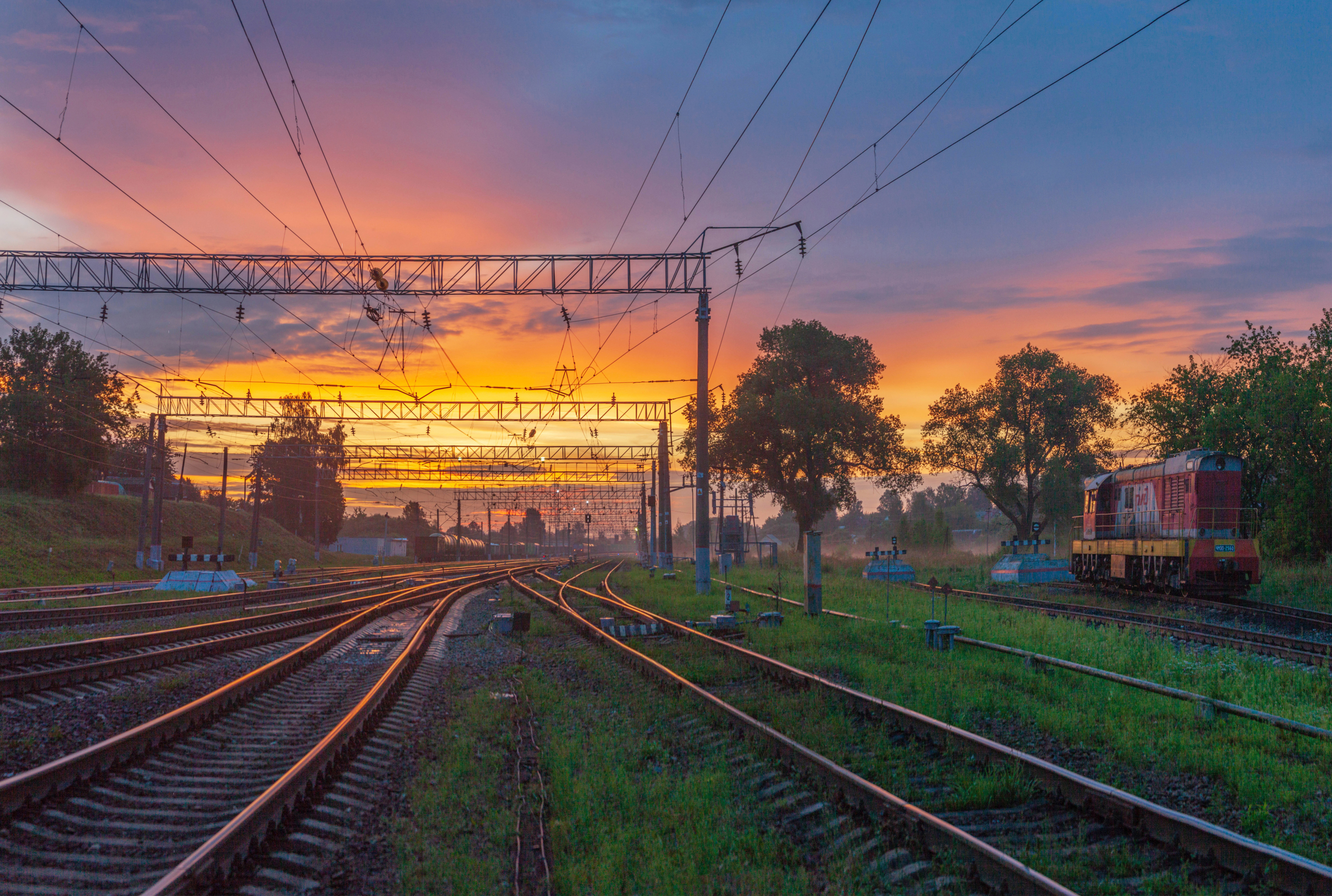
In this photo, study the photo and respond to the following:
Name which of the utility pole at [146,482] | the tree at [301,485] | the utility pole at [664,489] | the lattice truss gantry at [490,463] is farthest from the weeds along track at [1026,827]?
the tree at [301,485]

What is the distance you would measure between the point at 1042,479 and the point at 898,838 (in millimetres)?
56490

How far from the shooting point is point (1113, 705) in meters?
10.1

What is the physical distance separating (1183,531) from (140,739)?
84.3 feet

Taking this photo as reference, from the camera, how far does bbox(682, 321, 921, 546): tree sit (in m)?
57.0

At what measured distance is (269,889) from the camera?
5234mm

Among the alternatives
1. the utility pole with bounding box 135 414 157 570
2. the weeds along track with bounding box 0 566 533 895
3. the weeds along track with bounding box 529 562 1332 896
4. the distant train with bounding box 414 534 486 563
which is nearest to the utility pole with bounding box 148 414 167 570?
the utility pole with bounding box 135 414 157 570

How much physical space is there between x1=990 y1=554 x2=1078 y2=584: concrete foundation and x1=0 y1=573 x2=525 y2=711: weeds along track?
2547 cm

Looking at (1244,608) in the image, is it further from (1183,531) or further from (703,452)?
(703,452)

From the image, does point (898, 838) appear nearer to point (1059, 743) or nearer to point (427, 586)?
point (1059, 743)

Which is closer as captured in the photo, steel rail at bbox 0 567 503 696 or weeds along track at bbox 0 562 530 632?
steel rail at bbox 0 567 503 696

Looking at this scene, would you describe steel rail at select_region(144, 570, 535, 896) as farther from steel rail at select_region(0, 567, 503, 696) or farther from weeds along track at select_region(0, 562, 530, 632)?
weeds along track at select_region(0, 562, 530, 632)

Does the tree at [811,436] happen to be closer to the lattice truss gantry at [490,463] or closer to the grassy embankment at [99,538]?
the lattice truss gantry at [490,463]

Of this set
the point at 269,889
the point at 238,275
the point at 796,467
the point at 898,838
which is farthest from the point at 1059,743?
the point at 796,467

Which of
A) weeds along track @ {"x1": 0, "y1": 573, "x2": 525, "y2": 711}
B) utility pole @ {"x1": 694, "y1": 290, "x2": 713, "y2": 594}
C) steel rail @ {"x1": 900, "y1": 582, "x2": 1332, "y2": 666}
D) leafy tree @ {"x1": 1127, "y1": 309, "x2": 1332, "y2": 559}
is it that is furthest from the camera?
leafy tree @ {"x1": 1127, "y1": 309, "x2": 1332, "y2": 559}
